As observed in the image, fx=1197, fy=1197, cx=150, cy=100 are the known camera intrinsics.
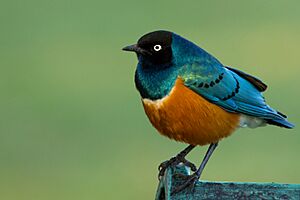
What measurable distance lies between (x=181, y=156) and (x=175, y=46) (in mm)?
548

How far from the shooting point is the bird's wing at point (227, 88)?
595cm

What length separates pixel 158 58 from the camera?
5926 millimetres

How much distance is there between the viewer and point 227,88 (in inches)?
243

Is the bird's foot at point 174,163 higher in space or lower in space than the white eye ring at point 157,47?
lower

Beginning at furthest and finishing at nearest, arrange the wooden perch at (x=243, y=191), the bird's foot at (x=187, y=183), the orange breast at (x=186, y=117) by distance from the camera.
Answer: the orange breast at (x=186, y=117)
the bird's foot at (x=187, y=183)
the wooden perch at (x=243, y=191)

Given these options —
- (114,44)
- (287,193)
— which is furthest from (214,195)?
(114,44)

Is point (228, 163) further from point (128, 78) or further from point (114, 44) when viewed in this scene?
point (114, 44)

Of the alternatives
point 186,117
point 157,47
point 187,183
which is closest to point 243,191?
point 187,183

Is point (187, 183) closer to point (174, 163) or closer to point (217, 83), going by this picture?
point (174, 163)

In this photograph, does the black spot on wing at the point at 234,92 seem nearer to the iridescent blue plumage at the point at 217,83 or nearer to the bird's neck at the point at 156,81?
the iridescent blue plumage at the point at 217,83

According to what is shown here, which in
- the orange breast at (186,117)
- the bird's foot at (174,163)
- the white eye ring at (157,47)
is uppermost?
the white eye ring at (157,47)

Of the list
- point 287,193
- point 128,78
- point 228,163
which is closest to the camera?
point 287,193

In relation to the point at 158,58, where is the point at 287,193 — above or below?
below

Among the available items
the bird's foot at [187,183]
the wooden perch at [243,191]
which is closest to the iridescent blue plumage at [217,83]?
the bird's foot at [187,183]
